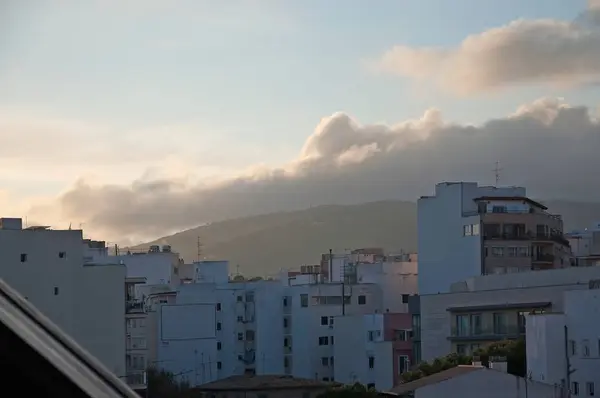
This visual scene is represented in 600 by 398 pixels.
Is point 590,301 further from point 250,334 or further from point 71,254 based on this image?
point 250,334

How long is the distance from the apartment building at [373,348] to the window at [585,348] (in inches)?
791

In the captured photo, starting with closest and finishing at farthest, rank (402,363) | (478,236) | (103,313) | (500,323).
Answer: (103,313), (500,323), (402,363), (478,236)

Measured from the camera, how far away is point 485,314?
5528cm

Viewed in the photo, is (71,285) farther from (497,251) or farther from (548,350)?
(497,251)

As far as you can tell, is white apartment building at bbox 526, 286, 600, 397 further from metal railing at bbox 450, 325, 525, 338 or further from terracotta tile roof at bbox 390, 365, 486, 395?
metal railing at bbox 450, 325, 525, 338

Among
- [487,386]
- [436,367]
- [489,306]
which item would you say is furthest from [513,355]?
[487,386]

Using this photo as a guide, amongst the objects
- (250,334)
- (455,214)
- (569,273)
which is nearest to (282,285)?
(250,334)

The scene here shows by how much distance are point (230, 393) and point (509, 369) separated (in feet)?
68.1


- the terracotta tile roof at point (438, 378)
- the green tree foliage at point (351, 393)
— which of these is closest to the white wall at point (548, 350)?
the terracotta tile roof at point (438, 378)

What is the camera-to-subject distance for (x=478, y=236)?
66375mm

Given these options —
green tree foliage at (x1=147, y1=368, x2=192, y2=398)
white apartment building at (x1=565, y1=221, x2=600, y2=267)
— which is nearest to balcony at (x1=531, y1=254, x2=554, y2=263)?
white apartment building at (x1=565, y1=221, x2=600, y2=267)

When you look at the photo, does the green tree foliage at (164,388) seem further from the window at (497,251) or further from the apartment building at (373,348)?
the window at (497,251)

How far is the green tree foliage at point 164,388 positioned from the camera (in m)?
61.0

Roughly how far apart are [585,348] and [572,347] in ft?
1.47
